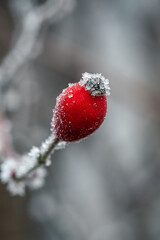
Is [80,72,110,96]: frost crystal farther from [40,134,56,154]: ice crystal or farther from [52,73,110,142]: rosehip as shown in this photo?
[40,134,56,154]: ice crystal

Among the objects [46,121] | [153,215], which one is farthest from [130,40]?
[153,215]

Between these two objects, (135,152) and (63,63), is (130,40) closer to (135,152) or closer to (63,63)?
(135,152)

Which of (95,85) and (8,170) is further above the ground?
(8,170)

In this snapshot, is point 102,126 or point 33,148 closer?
point 33,148

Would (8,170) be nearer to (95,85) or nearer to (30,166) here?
(30,166)

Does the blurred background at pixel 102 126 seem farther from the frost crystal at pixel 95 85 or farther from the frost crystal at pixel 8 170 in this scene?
the frost crystal at pixel 95 85

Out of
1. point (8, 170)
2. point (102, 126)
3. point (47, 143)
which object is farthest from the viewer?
point (102, 126)

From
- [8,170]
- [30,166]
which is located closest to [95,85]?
[30,166]
